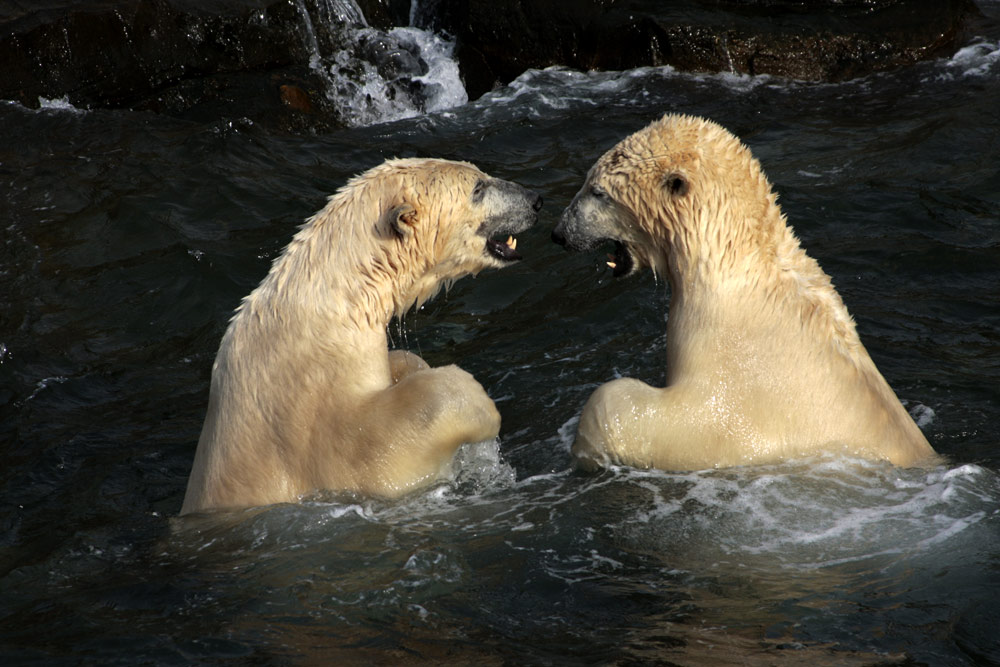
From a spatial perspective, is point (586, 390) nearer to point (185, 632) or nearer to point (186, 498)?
point (186, 498)

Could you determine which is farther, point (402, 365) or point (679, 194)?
point (402, 365)

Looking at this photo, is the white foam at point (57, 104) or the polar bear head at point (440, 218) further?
the white foam at point (57, 104)

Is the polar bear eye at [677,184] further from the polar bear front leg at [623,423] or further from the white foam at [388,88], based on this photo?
the white foam at [388,88]

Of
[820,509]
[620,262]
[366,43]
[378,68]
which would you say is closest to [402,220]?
[620,262]

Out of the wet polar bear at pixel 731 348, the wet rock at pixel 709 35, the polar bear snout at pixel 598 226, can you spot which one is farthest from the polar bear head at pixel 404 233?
the wet rock at pixel 709 35

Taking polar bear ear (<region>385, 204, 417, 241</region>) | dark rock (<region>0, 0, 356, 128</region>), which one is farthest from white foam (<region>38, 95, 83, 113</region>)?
polar bear ear (<region>385, 204, 417, 241</region>)

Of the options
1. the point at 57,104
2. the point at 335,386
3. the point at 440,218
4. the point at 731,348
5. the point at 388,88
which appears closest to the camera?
the point at 335,386

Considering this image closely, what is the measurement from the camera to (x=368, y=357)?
5.88 metres

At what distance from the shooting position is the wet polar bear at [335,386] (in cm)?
574

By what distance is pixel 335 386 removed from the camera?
19.0 feet

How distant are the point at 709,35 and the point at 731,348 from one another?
364 inches

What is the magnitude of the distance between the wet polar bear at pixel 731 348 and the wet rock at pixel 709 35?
8544 millimetres

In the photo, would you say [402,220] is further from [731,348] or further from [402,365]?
[731,348]

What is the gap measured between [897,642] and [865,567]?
2.01 feet
